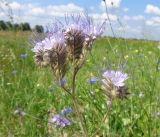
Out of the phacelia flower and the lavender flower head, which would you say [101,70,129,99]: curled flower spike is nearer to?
the lavender flower head

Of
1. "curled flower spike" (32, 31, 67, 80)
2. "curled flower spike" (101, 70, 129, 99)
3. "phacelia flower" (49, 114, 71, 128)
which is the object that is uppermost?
"curled flower spike" (32, 31, 67, 80)

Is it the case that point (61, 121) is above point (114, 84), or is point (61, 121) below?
below

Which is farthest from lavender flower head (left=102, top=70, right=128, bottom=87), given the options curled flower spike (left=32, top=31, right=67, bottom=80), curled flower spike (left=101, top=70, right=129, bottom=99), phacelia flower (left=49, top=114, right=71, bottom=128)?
phacelia flower (left=49, top=114, right=71, bottom=128)

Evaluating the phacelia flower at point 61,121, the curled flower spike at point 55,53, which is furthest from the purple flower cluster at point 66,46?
the phacelia flower at point 61,121

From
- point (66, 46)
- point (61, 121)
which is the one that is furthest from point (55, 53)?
point (61, 121)

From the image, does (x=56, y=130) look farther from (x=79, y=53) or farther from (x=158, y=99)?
(x=79, y=53)

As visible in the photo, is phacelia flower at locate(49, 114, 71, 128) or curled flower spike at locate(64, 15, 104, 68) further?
phacelia flower at locate(49, 114, 71, 128)

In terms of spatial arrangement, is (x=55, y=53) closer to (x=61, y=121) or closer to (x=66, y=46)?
(x=66, y=46)

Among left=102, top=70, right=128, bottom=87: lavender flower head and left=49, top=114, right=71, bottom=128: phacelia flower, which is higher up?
left=102, top=70, right=128, bottom=87: lavender flower head

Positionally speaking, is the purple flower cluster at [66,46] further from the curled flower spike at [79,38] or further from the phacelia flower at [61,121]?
the phacelia flower at [61,121]

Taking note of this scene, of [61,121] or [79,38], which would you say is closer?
[79,38]
